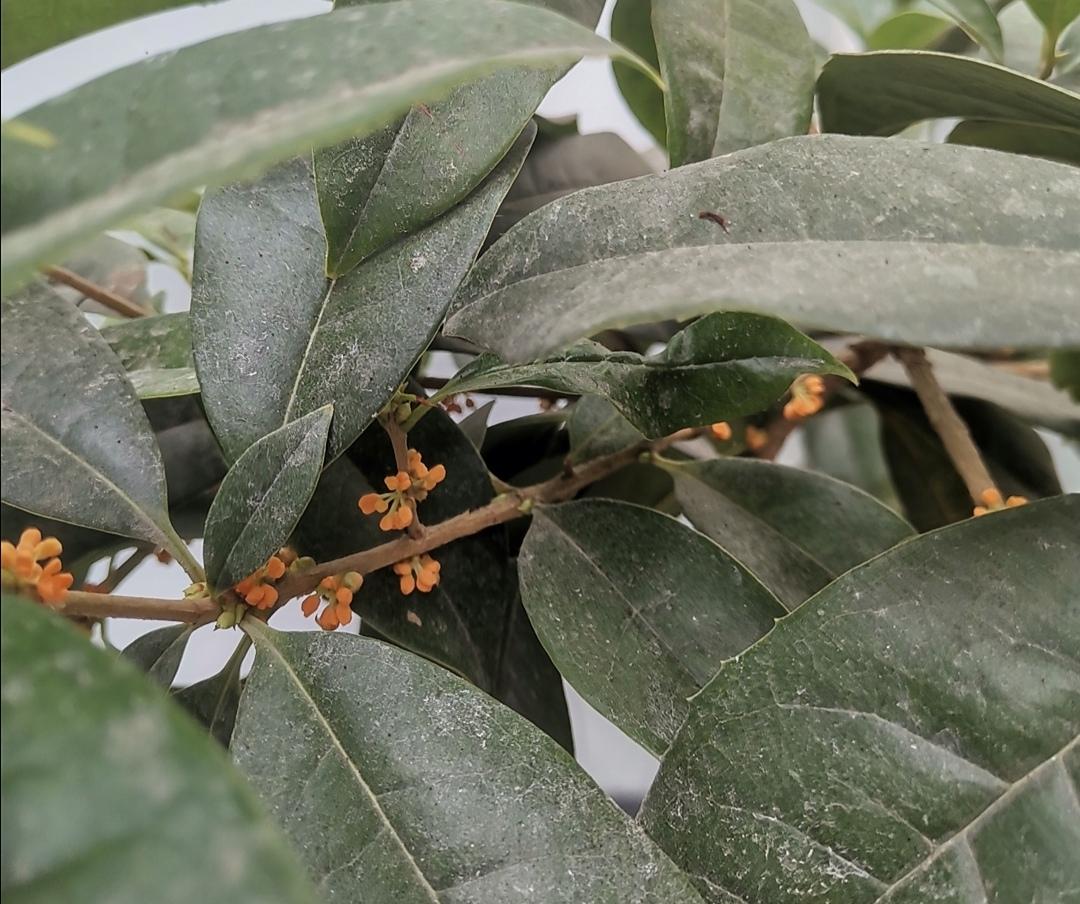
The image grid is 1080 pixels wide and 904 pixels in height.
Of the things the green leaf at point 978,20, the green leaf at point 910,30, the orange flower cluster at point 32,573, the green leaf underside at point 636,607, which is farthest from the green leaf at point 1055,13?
the orange flower cluster at point 32,573

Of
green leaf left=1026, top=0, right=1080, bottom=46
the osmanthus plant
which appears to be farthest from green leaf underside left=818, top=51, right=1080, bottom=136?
green leaf left=1026, top=0, right=1080, bottom=46

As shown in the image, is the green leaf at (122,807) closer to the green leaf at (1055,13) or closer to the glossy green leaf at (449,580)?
the glossy green leaf at (449,580)

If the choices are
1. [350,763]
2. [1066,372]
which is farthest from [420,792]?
[1066,372]

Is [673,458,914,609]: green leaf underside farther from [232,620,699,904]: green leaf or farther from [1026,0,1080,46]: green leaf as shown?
[1026,0,1080,46]: green leaf

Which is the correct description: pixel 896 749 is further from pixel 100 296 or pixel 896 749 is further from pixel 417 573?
pixel 100 296

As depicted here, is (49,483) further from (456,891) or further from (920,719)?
(920,719)

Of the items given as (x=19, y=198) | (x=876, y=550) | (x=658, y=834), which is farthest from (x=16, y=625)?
(x=876, y=550)
